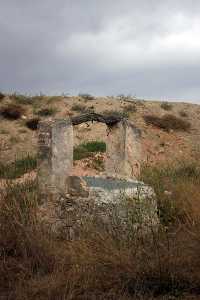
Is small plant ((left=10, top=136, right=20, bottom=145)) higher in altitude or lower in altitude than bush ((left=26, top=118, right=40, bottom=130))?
lower

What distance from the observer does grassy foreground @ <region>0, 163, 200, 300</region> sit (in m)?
5.01

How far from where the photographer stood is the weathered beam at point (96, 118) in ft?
30.0

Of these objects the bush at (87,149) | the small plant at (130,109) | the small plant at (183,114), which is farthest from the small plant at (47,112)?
the small plant at (183,114)

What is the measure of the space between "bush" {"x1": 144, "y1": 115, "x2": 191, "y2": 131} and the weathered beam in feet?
57.5

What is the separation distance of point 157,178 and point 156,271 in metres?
3.81

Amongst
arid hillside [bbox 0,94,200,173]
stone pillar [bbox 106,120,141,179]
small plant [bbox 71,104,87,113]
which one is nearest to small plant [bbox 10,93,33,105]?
arid hillside [bbox 0,94,200,173]

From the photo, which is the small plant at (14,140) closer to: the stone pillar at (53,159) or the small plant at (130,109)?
the small plant at (130,109)

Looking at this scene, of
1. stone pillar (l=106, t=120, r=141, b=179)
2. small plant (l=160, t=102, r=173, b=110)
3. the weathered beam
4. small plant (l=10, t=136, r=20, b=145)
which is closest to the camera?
the weathered beam

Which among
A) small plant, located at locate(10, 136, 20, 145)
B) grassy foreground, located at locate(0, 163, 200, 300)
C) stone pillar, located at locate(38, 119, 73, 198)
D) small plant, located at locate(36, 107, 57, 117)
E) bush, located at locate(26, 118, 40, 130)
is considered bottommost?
grassy foreground, located at locate(0, 163, 200, 300)

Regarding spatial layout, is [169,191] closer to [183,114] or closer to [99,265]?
[99,265]

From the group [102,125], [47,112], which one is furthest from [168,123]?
[47,112]

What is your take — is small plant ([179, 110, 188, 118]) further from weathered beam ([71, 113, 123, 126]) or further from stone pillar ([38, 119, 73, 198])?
stone pillar ([38, 119, 73, 198])

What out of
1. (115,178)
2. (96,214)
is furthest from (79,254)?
(115,178)

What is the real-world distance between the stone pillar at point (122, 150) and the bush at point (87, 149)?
1017 centimetres
